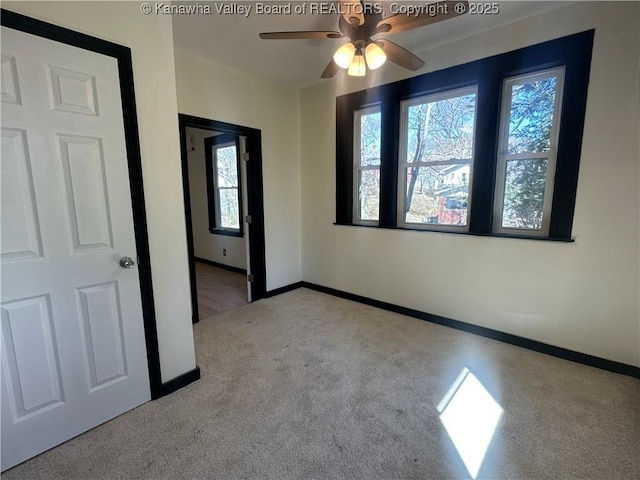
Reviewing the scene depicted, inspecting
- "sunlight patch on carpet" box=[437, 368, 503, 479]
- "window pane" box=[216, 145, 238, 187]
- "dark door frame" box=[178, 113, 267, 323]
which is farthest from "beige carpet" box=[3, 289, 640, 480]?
"window pane" box=[216, 145, 238, 187]

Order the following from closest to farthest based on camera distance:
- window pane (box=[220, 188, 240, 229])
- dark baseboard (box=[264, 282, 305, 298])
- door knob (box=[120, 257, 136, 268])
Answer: door knob (box=[120, 257, 136, 268]) → dark baseboard (box=[264, 282, 305, 298]) → window pane (box=[220, 188, 240, 229])

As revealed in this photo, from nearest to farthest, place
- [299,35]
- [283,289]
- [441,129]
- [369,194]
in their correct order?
[299,35], [441,129], [369,194], [283,289]

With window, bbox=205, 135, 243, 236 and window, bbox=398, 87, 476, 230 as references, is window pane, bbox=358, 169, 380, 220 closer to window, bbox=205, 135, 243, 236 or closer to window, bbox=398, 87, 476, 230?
window, bbox=398, 87, 476, 230

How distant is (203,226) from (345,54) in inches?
169

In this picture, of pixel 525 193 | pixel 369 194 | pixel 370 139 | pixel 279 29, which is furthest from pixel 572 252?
pixel 279 29

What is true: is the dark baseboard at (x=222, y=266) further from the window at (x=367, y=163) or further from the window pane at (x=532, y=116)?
the window pane at (x=532, y=116)

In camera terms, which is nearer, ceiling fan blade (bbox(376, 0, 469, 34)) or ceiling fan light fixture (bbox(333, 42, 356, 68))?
ceiling fan blade (bbox(376, 0, 469, 34))

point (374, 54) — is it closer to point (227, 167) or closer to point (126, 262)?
point (126, 262)

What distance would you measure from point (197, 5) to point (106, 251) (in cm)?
178

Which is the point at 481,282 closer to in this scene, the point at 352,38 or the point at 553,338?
the point at 553,338

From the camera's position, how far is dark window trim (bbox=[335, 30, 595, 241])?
2087mm

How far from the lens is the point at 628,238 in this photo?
78.7 inches

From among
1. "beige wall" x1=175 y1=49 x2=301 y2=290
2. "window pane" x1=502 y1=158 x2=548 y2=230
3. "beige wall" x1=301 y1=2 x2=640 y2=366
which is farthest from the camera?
"beige wall" x1=175 y1=49 x2=301 y2=290

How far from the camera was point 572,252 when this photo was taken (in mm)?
2197
